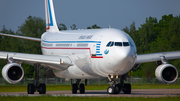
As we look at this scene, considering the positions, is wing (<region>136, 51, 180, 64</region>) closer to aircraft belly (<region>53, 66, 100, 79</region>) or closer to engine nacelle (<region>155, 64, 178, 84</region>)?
engine nacelle (<region>155, 64, 178, 84</region>)

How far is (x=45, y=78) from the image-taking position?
187ft

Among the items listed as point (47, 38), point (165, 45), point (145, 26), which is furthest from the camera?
point (145, 26)

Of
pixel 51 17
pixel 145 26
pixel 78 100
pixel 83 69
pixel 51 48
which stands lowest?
pixel 78 100

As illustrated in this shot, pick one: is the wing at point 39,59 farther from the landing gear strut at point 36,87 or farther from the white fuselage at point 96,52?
the landing gear strut at point 36,87

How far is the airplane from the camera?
2125 centimetres

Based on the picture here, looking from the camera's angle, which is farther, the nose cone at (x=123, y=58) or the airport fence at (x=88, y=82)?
the airport fence at (x=88, y=82)

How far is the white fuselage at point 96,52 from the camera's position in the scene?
20984 millimetres

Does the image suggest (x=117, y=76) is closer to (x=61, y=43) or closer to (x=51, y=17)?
(x=61, y=43)

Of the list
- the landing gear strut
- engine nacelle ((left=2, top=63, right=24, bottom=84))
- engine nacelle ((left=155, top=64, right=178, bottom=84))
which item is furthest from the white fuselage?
engine nacelle ((left=2, top=63, right=24, bottom=84))

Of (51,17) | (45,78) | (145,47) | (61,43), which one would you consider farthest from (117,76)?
(145,47)

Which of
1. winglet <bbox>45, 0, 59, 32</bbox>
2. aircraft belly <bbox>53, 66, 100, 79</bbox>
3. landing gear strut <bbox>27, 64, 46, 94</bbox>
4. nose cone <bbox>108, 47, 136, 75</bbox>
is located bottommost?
landing gear strut <bbox>27, 64, 46, 94</bbox>

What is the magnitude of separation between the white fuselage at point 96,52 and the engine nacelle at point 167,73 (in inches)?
103

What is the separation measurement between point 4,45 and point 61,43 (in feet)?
163

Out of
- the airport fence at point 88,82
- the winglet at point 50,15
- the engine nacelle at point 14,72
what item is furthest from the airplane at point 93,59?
the airport fence at point 88,82
